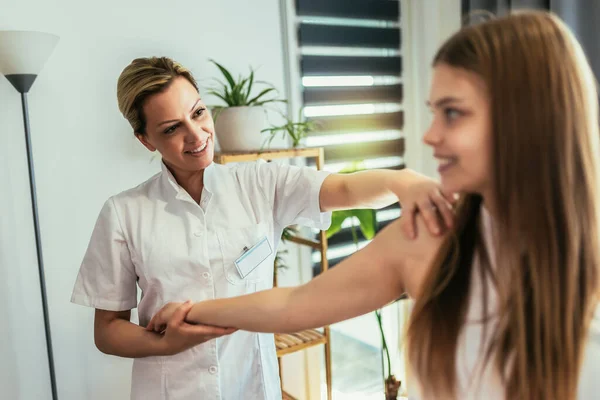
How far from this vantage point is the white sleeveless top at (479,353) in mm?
839

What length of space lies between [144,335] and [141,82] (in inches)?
25.5

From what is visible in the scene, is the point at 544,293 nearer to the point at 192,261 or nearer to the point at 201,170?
the point at 192,261

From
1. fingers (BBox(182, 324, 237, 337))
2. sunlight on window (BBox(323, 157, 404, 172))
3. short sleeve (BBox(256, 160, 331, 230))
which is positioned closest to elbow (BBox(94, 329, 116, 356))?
fingers (BBox(182, 324, 237, 337))

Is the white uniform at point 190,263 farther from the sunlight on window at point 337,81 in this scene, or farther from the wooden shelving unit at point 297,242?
the sunlight on window at point 337,81

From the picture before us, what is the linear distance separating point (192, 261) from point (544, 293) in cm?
87

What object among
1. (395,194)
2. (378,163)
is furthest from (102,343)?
(378,163)

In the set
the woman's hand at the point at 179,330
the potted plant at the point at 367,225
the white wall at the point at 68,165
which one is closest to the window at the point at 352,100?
the potted plant at the point at 367,225

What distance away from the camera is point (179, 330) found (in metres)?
1.17

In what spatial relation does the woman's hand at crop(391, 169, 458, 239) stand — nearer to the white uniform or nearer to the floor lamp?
the white uniform

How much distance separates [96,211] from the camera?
7.18ft

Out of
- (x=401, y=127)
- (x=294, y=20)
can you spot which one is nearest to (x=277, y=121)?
(x=294, y=20)

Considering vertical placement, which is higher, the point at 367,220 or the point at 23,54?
the point at 23,54

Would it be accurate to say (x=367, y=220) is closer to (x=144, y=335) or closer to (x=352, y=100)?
(x=352, y=100)

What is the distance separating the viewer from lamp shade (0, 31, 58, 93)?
1770 mm
